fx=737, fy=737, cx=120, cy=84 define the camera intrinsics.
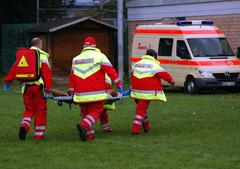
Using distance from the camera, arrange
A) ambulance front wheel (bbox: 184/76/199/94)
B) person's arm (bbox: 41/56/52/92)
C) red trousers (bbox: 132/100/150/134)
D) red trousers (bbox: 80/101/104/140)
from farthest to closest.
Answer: ambulance front wheel (bbox: 184/76/199/94) → red trousers (bbox: 132/100/150/134) → person's arm (bbox: 41/56/52/92) → red trousers (bbox: 80/101/104/140)

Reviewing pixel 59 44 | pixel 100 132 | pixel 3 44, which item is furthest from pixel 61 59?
pixel 100 132

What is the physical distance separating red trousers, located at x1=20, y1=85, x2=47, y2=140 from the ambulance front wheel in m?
13.2

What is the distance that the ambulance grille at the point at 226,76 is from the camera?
25.7m

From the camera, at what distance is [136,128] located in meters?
14.0

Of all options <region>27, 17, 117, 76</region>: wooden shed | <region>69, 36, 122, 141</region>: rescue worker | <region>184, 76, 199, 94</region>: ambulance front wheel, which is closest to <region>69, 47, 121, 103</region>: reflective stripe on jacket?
<region>69, 36, 122, 141</region>: rescue worker

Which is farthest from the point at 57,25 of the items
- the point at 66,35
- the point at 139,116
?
the point at 139,116

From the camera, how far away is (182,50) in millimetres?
26609

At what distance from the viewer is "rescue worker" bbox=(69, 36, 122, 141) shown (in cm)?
1287

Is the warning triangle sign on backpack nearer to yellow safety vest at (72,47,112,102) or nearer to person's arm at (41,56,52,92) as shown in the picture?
person's arm at (41,56,52,92)

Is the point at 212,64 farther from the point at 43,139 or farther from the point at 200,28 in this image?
the point at 43,139

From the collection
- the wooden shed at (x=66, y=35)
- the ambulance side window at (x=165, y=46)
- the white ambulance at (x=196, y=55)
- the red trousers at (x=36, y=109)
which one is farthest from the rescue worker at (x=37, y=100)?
the wooden shed at (x=66, y=35)

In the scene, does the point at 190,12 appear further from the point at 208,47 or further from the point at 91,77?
the point at 91,77

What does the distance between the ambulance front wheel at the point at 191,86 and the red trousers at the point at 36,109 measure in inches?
519

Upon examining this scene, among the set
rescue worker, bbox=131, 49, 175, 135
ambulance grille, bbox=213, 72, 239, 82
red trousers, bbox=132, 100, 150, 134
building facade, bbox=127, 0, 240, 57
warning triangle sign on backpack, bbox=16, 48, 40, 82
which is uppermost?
building facade, bbox=127, 0, 240, 57
